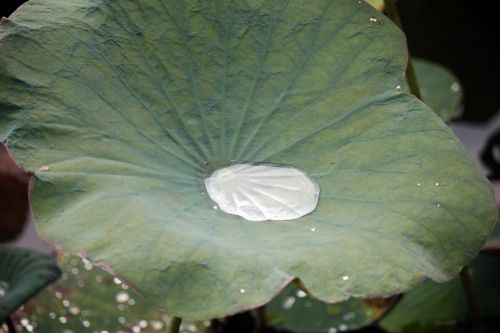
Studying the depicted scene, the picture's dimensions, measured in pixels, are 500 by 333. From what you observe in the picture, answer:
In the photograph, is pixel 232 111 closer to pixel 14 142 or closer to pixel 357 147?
pixel 357 147

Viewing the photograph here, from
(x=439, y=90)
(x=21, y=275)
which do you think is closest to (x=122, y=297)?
(x=21, y=275)

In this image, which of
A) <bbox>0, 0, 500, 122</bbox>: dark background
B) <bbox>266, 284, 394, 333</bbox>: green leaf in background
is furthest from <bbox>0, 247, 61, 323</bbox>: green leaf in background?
<bbox>0, 0, 500, 122</bbox>: dark background

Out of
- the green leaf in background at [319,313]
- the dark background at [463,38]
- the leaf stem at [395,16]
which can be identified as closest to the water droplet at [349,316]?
the green leaf in background at [319,313]

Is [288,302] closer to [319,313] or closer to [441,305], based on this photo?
[319,313]

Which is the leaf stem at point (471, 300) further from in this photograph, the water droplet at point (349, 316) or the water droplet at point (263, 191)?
the water droplet at point (263, 191)

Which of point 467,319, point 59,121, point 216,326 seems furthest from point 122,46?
point 467,319

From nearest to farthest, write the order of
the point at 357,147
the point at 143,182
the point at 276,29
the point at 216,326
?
1. the point at 143,182
2. the point at 357,147
3. the point at 276,29
4. the point at 216,326
